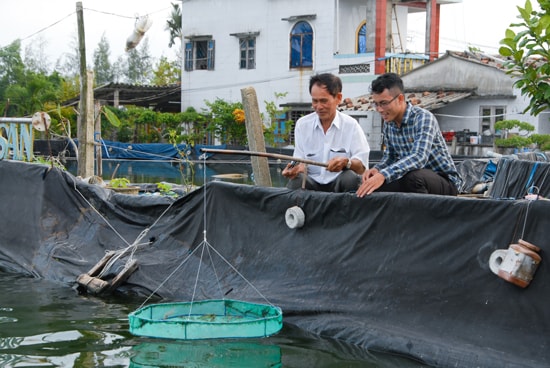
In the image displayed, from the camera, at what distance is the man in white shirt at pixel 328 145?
6316 mm

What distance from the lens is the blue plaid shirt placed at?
5.71m

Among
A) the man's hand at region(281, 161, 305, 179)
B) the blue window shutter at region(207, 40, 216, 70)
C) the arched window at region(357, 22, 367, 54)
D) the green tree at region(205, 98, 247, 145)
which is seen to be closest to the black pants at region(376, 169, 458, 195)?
the man's hand at region(281, 161, 305, 179)

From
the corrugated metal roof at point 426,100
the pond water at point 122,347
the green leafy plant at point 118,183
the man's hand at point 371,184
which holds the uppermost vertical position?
the corrugated metal roof at point 426,100

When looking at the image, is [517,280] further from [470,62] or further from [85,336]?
[470,62]

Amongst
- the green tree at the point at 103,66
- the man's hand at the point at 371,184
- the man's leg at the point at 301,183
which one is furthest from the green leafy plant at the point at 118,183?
the green tree at the point at 103,66

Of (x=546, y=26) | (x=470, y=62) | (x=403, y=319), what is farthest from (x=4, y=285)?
(x=470, y=62)

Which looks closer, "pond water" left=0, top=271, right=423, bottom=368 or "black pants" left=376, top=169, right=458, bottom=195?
"pond water" left=0, top=271, right=423, bottom=368

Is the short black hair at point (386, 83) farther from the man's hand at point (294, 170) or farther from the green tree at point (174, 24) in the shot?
the green tree at point (174, 24)

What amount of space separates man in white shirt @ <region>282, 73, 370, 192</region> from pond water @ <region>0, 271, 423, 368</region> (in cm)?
134

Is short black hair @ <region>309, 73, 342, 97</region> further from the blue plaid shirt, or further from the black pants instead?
the black pants

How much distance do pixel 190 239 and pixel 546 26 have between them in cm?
399

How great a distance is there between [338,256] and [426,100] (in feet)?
71.7

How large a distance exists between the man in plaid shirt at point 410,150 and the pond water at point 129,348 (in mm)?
1203

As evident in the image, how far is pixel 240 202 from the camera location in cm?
678
